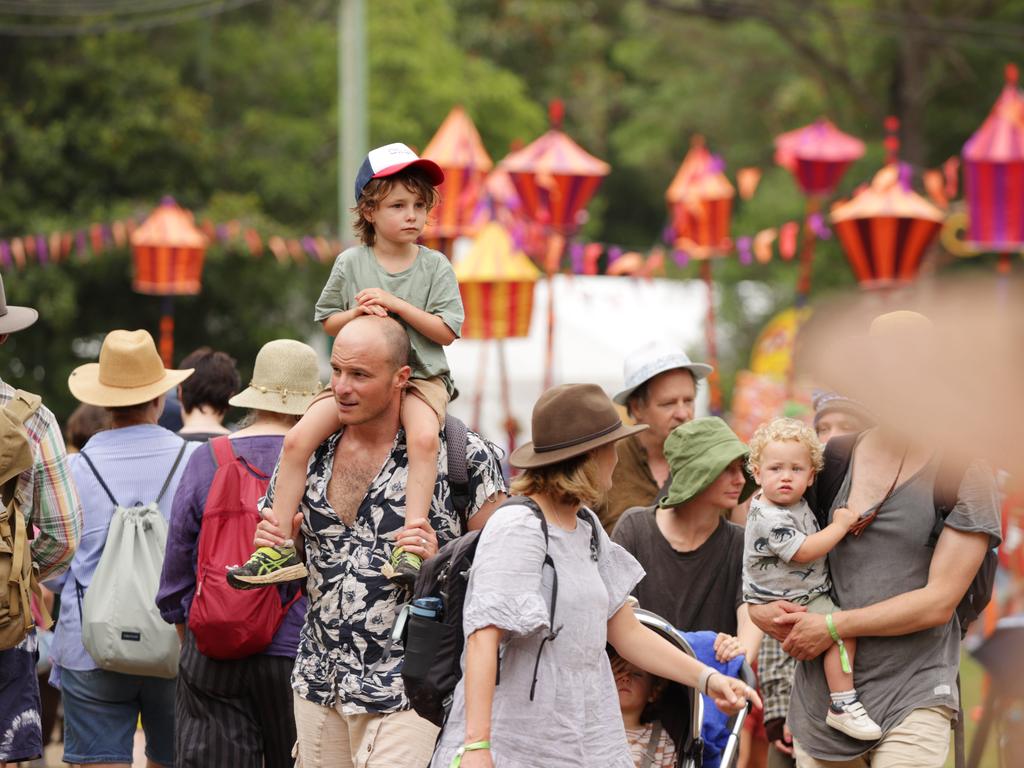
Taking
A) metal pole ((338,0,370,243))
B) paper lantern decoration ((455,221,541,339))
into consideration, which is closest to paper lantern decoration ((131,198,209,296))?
metal pole ((338,0,370,243))

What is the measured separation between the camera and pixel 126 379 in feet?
19.2

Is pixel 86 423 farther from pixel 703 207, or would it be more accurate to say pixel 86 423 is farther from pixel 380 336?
pixel 703 207

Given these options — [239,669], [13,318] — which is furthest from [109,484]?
[239,669]

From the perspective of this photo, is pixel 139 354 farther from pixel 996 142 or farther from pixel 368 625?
pixel 996 142

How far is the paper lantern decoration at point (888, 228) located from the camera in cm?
1321

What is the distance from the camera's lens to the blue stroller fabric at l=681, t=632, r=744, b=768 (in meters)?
4.32

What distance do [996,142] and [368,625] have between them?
10.3 meters

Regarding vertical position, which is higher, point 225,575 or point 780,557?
point 780,557

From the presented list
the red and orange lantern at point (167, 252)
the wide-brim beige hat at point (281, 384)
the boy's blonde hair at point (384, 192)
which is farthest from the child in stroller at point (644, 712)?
the red and orange lantern at point (167, 252)

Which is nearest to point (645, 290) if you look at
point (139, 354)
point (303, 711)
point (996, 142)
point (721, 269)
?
point (721, 269)

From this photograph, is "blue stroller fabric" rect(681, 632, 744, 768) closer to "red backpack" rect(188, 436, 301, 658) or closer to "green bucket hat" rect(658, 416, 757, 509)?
"green bucket hat" rect(658, 416, 757, 509)

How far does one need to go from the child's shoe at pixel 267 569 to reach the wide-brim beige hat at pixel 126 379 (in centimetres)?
186

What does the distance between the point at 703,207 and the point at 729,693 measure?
1289 cm

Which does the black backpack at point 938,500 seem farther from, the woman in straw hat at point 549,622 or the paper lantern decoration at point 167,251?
the paper lantern decoration at point 167,251
